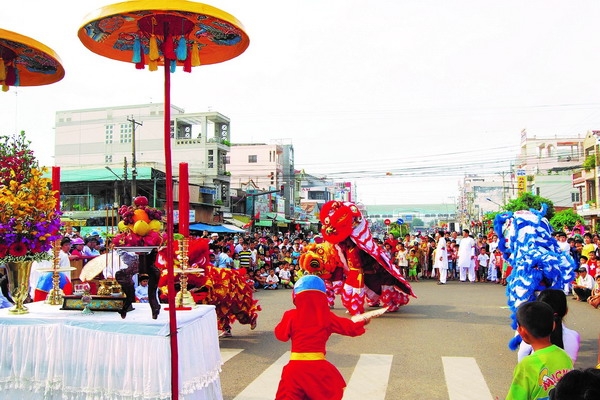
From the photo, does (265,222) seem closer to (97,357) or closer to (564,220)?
(564,220)

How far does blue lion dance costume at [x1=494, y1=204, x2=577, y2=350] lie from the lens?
6.46m

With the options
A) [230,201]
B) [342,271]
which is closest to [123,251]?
[342,271]

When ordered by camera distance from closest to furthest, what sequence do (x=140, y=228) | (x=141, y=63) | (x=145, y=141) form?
(x=141, y=63), (x=140, y=228), (x=145, y=141)

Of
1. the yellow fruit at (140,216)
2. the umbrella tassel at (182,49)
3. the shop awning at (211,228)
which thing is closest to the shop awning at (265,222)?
the shop awning at (211,228)

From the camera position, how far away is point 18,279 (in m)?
4.69

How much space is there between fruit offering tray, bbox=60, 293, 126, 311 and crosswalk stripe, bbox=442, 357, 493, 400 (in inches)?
132

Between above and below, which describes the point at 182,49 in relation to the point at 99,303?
above

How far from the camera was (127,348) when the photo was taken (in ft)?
13.0

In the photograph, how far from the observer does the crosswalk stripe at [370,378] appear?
214 inches

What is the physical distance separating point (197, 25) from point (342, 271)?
7.44m

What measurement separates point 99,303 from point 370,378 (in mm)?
3178

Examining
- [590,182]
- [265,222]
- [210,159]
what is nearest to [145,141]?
[210,159]

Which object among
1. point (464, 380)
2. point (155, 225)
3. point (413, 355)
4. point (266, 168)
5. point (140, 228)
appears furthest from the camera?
point (266, 168)

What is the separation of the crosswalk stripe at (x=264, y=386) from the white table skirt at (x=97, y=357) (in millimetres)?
1123
